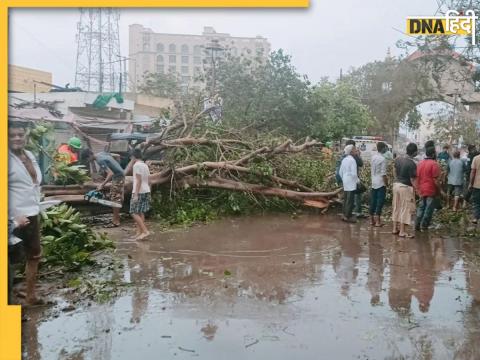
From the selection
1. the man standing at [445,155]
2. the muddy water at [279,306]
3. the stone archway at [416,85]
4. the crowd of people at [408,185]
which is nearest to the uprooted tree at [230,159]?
the crowd of people at [408,185]

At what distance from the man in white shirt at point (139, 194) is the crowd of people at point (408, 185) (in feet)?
13.5

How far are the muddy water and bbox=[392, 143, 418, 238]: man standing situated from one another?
0.58 metres

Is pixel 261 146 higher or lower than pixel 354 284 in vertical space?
higher

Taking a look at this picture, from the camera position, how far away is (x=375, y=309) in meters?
4.82

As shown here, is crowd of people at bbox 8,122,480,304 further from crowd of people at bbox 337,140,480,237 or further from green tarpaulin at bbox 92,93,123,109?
green tarpaulin at bbox 92,93,123,109

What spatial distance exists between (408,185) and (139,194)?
4703 millimetres

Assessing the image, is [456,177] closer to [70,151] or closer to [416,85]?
[70,151]

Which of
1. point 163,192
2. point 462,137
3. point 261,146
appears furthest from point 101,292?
point 462,137

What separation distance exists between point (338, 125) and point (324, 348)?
2266cm

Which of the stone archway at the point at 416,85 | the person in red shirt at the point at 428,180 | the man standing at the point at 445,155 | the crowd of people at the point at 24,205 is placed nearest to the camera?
the crowd of people at the point at 24,205

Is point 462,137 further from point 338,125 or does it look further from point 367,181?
point 338,125

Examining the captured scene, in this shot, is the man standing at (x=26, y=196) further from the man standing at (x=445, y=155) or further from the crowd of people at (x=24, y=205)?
the man standing at (x=445, y=155)

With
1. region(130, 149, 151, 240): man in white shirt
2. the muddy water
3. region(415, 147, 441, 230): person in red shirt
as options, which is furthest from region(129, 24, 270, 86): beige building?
the muddy water

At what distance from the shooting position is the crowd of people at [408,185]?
8.38 metres
